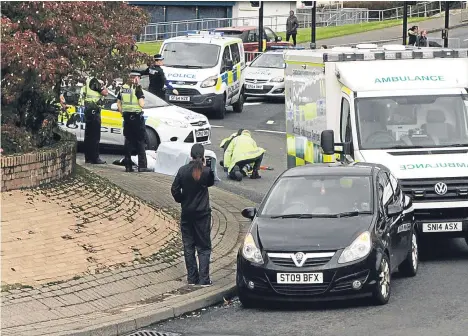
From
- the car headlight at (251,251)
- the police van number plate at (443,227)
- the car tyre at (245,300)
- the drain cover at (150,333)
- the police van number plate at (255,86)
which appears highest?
the police van number plate at (255,86)

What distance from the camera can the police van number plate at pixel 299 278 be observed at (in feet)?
39.0

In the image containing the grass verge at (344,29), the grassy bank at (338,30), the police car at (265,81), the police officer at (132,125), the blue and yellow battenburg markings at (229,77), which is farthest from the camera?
the grass verge at (344,29)

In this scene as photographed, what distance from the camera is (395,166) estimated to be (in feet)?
49.8

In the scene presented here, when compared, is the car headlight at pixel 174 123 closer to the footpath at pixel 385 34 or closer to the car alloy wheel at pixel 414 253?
the car alloy wheel at pixel 414 253

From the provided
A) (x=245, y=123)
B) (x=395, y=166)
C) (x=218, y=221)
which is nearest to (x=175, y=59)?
(x=245, y=123)

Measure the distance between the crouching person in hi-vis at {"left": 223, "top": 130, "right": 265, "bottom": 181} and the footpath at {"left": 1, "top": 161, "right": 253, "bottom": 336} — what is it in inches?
210

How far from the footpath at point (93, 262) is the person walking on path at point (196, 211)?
0.75 ft

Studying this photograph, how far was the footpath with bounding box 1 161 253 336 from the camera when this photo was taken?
37.4 ft

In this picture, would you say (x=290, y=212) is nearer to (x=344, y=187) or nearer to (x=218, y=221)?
(x=344, y=187)

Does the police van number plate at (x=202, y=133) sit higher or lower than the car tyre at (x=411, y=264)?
higher

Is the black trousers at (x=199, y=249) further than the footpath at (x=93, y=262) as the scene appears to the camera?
Yes

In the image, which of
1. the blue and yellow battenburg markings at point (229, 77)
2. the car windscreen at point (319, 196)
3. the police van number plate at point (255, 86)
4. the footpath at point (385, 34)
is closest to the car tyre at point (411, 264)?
the car windscreen at point (319, 196)

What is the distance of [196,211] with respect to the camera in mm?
13094

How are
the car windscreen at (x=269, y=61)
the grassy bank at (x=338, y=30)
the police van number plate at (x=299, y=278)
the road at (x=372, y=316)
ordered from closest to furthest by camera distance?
the road at (x=372, y=316), the police van number plate at (x=299, y=278), the car windscreen at (x=269, y=61), the grassy bank at (x=338, y=30)
